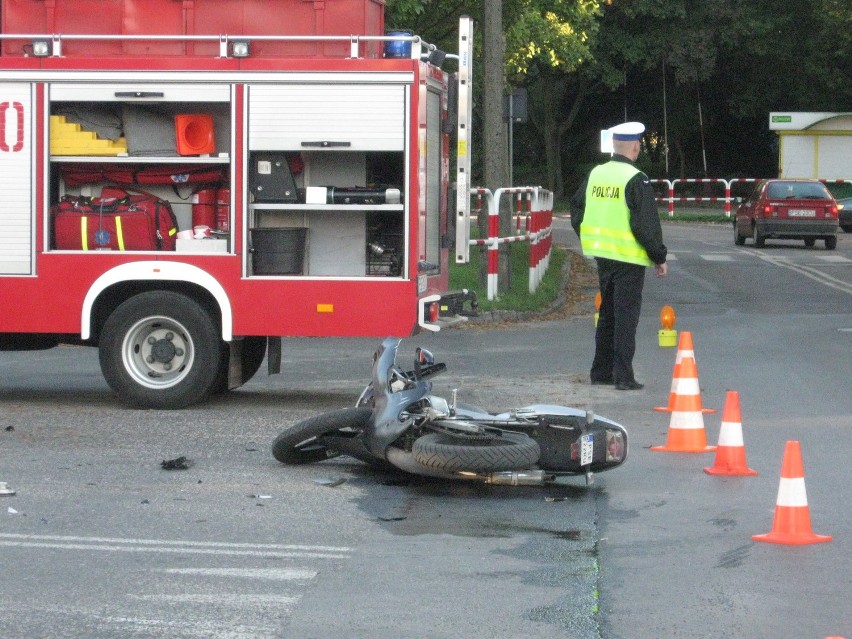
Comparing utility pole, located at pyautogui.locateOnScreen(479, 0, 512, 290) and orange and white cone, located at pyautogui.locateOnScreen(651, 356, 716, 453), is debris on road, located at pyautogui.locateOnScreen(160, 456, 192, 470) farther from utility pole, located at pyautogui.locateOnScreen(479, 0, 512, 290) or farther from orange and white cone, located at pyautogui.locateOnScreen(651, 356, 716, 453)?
utility pole, located at pyautogui.locateOnScreen(479, 0, 512, 290)

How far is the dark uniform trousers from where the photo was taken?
12.0 meters

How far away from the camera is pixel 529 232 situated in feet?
67.3

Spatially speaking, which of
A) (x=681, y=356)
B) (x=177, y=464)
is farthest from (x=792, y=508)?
(x=177, y=464)

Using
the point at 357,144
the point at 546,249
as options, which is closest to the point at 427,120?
the point at 357,144

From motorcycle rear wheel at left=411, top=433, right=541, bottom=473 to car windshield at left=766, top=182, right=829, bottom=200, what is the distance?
26954mm

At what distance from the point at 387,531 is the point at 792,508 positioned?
183 centimetres

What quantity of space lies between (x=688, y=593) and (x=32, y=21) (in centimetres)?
746

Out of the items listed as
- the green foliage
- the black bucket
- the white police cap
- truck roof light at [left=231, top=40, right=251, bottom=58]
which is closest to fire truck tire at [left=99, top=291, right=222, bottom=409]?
the black bucket

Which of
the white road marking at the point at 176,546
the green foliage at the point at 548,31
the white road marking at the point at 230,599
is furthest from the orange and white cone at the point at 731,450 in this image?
the green foliage at the point at 548,31

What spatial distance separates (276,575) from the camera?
20.6ft

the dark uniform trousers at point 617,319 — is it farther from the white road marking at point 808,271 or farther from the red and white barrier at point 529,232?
the white road marking at point 808,271

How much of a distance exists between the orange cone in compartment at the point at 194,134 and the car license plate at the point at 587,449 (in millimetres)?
4183

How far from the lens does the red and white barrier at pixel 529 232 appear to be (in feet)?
62.1

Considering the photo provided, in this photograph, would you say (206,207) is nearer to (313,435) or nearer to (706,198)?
(313,435)
